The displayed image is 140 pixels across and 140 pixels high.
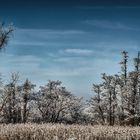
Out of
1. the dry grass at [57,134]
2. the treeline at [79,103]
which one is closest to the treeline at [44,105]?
the treeline at [79,103]

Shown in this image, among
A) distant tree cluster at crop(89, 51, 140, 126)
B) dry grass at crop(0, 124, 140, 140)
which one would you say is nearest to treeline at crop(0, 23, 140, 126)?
distant tree cluster at crop(89, 51, 140, 126)

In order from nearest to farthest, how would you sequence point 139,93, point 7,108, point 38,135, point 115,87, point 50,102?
point 38,135
point 139,93
point 115,87
point 7,108
point 50,102

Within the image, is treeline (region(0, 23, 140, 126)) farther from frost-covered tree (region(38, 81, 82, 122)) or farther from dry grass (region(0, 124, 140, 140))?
dry grass (region(0, 124, 140, 140))

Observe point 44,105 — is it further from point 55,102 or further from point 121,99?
point 121,99

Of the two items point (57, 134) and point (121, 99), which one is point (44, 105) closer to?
point (121, 99)

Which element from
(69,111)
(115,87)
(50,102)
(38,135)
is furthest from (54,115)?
(38,135)

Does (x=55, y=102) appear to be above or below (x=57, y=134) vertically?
above

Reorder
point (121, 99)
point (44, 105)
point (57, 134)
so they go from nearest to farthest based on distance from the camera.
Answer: point (57, 134) < point (121, 99) < point (44, 105)

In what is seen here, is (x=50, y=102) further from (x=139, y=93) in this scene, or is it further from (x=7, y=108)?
(x=139, y=93)

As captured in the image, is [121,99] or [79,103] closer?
[121,99]

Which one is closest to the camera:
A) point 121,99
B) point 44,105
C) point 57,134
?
point 57,134

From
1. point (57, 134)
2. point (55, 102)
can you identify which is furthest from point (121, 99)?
point (57, 134)

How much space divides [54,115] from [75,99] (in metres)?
9.57

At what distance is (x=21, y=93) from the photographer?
7294cm
